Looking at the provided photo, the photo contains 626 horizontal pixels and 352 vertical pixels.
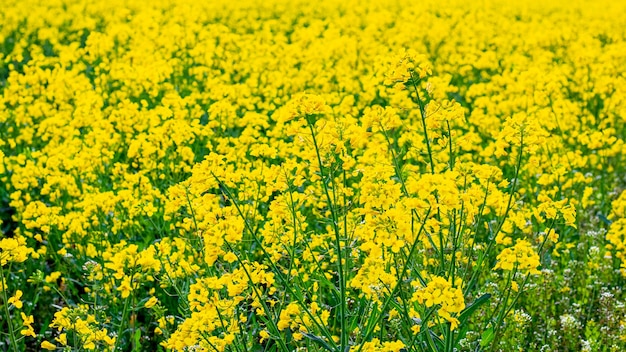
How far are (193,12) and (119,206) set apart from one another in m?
6.47

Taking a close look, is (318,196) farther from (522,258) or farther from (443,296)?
(443,296)

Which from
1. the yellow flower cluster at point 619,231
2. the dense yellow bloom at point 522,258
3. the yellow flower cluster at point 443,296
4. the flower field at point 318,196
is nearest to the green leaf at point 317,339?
the flower field at point 318,196

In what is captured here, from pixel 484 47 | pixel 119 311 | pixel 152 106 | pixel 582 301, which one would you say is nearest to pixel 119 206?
pixel 119 311

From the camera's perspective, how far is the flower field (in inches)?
115

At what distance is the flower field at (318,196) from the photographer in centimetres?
293

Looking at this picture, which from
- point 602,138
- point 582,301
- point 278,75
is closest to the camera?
point 582,301

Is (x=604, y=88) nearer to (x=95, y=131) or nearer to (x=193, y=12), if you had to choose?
(x=95, y=131)

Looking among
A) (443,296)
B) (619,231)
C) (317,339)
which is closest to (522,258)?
(443,296)

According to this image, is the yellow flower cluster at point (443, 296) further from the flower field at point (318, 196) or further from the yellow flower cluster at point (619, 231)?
the yellow flower cluster at point (619, 231)

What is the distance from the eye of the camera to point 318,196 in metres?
4.42

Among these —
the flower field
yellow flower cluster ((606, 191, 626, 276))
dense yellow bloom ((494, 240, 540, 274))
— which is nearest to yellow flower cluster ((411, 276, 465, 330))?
the flower field

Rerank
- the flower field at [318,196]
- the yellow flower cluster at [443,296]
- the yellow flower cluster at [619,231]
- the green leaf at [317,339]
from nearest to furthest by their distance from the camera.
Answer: the yellow flower cluster at [443,296] < the green leaf at [317,339] < the flower field at [318,196] < the yellow flower cluster at [619,231]

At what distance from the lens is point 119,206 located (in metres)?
4.69

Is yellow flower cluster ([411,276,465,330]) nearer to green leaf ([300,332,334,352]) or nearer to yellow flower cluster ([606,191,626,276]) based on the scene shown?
green leaf ([300,332,334,352])
